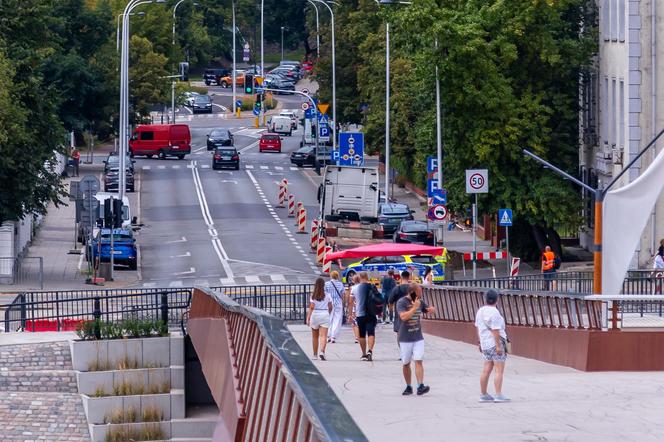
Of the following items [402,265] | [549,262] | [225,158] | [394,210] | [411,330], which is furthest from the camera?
[225,158]

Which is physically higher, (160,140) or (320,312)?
(160,140)

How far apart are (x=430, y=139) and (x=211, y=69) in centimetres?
9814

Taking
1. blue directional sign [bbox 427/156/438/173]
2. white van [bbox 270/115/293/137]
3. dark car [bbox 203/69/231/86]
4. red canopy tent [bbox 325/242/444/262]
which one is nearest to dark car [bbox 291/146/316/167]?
white van [bbox 270/115/293/137]

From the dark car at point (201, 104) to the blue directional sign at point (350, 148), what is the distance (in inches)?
2536

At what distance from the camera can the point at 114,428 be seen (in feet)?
95.8

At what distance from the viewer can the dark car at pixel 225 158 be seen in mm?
91500

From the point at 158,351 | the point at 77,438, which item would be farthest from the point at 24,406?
the point at 158,351

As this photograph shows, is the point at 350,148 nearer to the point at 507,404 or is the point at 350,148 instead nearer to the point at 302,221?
the point at 302,221

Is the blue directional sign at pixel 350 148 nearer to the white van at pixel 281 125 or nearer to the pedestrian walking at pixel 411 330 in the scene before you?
the white van at pixel 281 125

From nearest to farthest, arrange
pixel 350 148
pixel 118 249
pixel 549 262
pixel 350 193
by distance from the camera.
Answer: pixel 549 262, pixel 118 249, pixel 350 193, pixel 350 148

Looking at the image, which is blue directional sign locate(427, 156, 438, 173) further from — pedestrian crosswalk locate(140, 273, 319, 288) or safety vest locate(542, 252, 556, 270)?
safety vest locate(542, 252, 556, 270)

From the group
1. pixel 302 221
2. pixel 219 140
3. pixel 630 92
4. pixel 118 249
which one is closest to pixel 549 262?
pixel 630 92

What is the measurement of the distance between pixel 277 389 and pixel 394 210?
176 ft

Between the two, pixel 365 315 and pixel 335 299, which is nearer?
pixel 365 315
